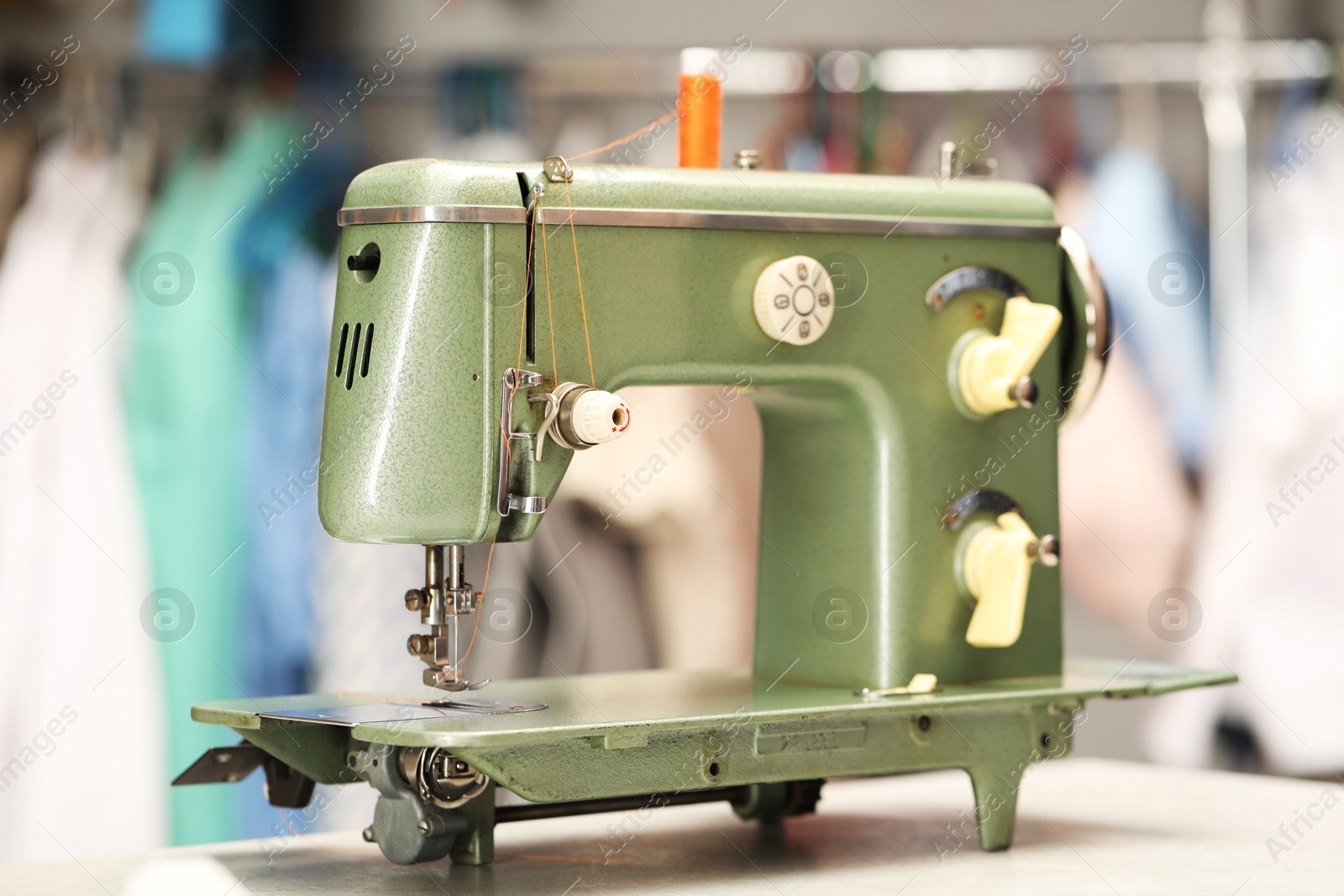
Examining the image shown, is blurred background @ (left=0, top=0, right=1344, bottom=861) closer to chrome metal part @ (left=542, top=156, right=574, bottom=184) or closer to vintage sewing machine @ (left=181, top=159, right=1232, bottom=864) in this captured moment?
vintage sewing machine @ (left=181, top=159, right=1232, bottom=864)

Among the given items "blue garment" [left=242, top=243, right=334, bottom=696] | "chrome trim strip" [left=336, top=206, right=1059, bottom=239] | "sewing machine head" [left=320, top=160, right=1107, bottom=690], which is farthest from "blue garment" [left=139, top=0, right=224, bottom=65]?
"sewing machine head" [left=320, top=160, right=1107, bottom=690]

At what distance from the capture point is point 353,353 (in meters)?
2.19

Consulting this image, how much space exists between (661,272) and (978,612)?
631 millimetres

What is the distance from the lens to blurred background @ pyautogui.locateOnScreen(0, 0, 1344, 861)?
3.60 metres

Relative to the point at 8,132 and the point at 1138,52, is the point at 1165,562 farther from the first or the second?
the point at 8,132

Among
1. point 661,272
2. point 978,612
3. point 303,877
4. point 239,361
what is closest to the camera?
point 303,877

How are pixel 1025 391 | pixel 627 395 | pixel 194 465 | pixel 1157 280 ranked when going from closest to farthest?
pixel 1025 391
pixel 194 465
pixel 627 395
pixel 1157 280

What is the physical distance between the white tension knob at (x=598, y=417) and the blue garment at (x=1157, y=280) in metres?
2.19

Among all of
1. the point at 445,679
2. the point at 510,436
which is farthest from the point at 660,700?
the point at 510,436

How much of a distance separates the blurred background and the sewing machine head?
105cm

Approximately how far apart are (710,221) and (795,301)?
0.15 m

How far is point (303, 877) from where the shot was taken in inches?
85.4

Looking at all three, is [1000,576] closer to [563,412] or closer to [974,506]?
[974,506]

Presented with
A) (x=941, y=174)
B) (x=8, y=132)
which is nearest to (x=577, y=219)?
(x=941, y=174)
